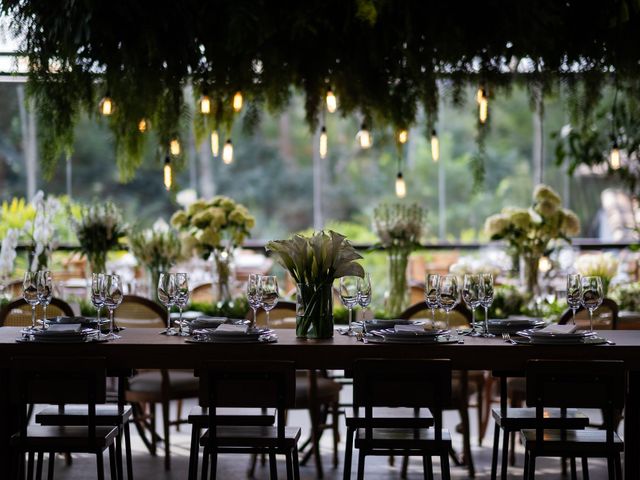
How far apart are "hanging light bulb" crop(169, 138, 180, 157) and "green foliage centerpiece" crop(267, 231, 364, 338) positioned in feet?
6.38

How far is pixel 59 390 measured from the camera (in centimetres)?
339

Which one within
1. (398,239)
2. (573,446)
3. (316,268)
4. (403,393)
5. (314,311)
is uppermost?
(398,239)

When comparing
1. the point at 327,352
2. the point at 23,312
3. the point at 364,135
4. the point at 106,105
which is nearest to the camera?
the point at 327,352

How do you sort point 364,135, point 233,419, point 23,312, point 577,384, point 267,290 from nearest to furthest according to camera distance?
point 577,384, point 233,419, point 267,290, point 23,312, point 364,135

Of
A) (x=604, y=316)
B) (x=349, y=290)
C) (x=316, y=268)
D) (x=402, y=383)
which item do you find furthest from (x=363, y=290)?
(x=604, y=316)

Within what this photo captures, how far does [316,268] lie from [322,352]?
0.39 meters

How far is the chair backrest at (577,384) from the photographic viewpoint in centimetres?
327

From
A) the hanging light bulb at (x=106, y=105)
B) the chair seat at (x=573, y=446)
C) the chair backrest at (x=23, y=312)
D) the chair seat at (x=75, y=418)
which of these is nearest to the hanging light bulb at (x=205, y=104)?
the hanging light bulb at (x=106, y=105)

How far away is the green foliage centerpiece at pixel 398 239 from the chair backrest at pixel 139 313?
52.6 inches

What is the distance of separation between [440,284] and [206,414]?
A: 0.98 meters

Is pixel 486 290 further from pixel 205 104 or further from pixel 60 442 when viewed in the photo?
pixel 205 104

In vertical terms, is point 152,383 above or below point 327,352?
below

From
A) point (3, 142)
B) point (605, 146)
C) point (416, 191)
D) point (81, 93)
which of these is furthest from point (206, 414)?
point (416, 191)

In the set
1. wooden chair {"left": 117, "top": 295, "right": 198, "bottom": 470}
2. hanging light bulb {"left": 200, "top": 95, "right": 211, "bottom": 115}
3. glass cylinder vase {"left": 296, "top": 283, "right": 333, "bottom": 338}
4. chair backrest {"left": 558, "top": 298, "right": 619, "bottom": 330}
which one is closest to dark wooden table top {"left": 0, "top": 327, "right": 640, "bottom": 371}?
glass cylinder vase {"left": 296, "top": 283, "right": 333, "bottom": 338}
